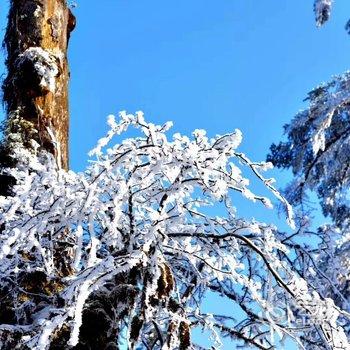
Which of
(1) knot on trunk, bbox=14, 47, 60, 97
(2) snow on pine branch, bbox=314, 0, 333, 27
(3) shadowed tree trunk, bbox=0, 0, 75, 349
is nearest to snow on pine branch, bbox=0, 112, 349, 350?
(3) shadowed tree trunk, bbox=0, 0, 75, 349

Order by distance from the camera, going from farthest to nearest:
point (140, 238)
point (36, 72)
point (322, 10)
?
point (322, 10) < point (36, 72) < point (140, 238)

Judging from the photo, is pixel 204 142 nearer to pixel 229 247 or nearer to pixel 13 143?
pixel 229 247

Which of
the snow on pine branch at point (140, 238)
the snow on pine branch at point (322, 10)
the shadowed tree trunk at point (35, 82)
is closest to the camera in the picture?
the snow on pine branch at point (140, 238)

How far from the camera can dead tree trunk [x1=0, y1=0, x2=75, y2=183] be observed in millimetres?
3203

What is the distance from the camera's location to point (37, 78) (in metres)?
3.38

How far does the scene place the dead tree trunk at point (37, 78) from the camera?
3203 mm

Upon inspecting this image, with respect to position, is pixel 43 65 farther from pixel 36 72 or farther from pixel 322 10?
pixel 322 10

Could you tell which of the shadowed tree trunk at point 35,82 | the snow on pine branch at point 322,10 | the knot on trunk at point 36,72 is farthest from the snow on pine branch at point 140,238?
the snow on pine branch at point 322,10

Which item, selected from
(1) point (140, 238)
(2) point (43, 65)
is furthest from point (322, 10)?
(1) point (140, 238)

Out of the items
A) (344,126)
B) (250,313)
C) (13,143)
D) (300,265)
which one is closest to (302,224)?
(300,265)

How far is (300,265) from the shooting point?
3400 millimetres

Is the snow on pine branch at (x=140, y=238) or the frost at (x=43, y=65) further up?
the frost at (x=43, y=65)

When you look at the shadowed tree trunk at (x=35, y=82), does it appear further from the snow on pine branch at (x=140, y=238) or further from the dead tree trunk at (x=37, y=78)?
the snow on pine branch at (x=140, y=238)

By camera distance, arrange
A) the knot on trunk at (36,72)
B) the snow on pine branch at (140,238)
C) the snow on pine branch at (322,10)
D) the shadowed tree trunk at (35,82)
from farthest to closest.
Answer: the snow on pine branch at (322,10) → the knot on trunk at (36,72) → the shadowed tree trunk at (35,82) → the snow on pine branch at (140,238)
